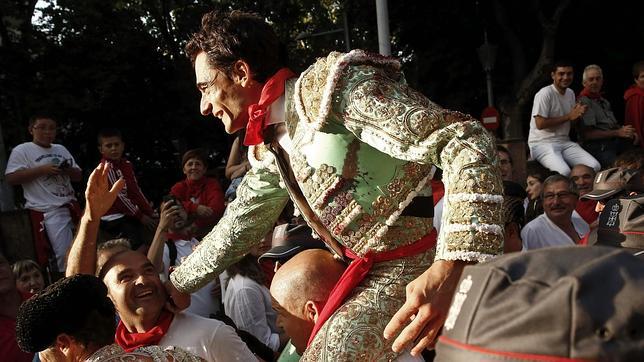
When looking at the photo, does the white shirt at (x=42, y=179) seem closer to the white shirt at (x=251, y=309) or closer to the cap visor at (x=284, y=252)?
the white shirt at (x=251, y=309)

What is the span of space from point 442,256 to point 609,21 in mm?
14696

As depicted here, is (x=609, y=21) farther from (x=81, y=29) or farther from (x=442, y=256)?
(x=442, y=256)

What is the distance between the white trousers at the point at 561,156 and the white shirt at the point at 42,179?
4.41m

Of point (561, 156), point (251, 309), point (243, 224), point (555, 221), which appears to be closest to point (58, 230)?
point (251, 309)

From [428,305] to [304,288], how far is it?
3.28ft

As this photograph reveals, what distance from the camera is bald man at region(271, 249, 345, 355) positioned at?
3.03 m

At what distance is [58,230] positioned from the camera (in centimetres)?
786

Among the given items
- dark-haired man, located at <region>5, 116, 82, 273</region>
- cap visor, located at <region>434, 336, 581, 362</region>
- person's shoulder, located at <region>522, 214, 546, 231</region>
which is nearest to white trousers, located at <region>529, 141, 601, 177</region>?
person's shoulder, located at <region>522, 214, 546, 231</region>

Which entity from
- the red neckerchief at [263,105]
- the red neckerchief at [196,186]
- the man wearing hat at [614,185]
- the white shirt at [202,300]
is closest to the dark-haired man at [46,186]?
the red neckerchief at [196,186]

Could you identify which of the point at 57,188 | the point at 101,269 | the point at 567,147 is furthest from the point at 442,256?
the point at 567,147

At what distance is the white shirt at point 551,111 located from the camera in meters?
8.86

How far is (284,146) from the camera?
2896 mm

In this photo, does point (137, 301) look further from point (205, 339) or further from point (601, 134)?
point (601, 134)

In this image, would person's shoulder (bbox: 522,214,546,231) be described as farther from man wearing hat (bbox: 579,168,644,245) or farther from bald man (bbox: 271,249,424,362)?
bald man (bbox: 271,249,424,362)
